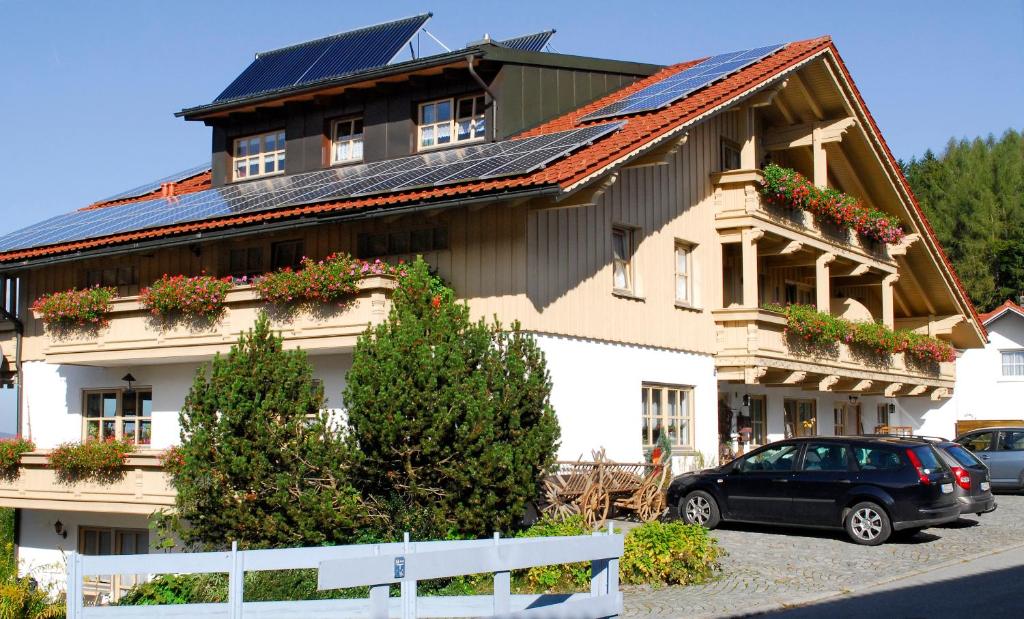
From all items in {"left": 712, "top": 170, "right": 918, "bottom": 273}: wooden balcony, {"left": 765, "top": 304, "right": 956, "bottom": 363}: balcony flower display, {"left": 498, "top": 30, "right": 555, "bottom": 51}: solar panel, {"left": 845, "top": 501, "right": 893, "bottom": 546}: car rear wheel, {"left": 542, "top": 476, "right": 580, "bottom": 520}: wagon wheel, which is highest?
{"left": 498, "top": 30, "right": 555, "bottom": 51}: solar panel

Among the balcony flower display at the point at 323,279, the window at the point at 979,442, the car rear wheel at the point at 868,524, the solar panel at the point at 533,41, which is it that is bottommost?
the car rear wheel at the point at 868,524

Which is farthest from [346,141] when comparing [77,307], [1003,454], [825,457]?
[1003,454]

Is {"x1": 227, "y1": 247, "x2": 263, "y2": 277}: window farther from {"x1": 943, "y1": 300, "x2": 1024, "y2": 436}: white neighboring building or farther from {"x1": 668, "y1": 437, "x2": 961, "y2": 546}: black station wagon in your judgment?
{"x1": 943, "y1": 300, "x2": 1024, "y2": 436}: white neighboring building

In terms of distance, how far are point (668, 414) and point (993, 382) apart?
2431cm

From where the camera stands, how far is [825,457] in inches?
682

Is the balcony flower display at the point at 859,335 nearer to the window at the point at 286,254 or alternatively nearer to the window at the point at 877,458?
the window at the point at 877,458

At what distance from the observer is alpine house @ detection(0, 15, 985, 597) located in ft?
59.9

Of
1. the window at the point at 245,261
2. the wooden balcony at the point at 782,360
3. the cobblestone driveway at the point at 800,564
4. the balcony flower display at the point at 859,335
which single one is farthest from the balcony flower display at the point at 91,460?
the balcony flower display at the point at 859,335

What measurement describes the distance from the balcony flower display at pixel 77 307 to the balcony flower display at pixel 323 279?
12.7 feet

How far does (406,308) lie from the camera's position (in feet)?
52.6

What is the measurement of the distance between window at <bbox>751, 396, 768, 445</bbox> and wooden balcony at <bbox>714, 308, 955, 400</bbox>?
1.00 metres

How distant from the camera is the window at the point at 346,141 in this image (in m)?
22.9

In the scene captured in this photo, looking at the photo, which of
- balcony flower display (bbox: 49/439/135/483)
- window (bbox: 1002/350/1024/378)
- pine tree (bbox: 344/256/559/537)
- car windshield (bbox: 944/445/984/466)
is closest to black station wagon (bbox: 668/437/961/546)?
car windshield (bbox: 944/445/984/466)

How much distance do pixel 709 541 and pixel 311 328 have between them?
23.3ft
